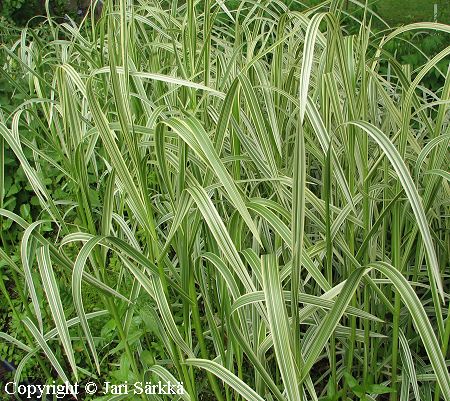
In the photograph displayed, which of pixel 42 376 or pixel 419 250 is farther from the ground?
pixel 419 250

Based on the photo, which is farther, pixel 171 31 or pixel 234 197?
pixel 171 31

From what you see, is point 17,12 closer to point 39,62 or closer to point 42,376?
point 39,62

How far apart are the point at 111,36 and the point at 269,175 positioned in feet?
1.38

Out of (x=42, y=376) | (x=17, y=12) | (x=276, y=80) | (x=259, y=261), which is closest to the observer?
(x=259, y=261)

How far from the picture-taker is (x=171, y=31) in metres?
1.67

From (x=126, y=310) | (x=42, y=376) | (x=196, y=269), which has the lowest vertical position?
(x=42, y=376)

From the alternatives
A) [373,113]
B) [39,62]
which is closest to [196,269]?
[373,113]

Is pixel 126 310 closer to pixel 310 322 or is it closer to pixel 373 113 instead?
pixel 310 322

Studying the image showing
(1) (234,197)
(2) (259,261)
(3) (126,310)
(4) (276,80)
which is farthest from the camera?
(4) (276,80)

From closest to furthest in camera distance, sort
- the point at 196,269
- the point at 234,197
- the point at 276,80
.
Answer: the point at 234,197
the point at 196,269
the point at 276,80

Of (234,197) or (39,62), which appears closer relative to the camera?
(234,197)

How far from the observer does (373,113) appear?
1389 millimetres

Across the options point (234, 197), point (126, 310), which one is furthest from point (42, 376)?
point (234, 197)

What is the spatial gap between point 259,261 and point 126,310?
0.43 meters
